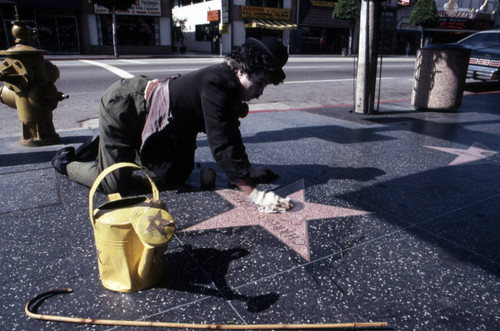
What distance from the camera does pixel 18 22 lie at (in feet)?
13.4

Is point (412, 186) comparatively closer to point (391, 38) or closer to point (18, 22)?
Result: point (18, 22)

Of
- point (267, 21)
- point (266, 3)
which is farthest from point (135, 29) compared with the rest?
point (266, 3)

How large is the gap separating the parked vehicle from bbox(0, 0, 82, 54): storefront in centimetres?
2220

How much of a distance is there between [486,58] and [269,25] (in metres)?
23.3

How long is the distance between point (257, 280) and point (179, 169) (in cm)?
147

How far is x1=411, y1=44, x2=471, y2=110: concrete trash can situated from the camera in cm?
643

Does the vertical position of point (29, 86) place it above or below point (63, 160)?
above

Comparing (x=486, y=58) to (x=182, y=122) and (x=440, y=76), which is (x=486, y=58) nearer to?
(x=440, y=76)

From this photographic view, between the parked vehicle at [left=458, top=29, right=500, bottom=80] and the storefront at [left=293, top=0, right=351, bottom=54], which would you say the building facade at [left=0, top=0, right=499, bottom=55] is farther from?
the parked vehicle at [left=458, top=29, right=500, bottom=80]

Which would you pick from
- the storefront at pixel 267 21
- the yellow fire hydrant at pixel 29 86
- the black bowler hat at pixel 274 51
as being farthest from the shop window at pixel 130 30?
the black bowler hat at pixel 274 51

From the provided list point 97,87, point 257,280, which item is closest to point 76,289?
point 257,280

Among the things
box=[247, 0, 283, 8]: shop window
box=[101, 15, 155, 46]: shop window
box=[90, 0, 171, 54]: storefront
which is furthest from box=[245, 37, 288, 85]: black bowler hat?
box=[247, 0, 283, 8]: shop window

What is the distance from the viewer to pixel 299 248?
7.72ft

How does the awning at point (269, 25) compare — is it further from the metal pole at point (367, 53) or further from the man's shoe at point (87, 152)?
the man's shoe at point (87, 152)
